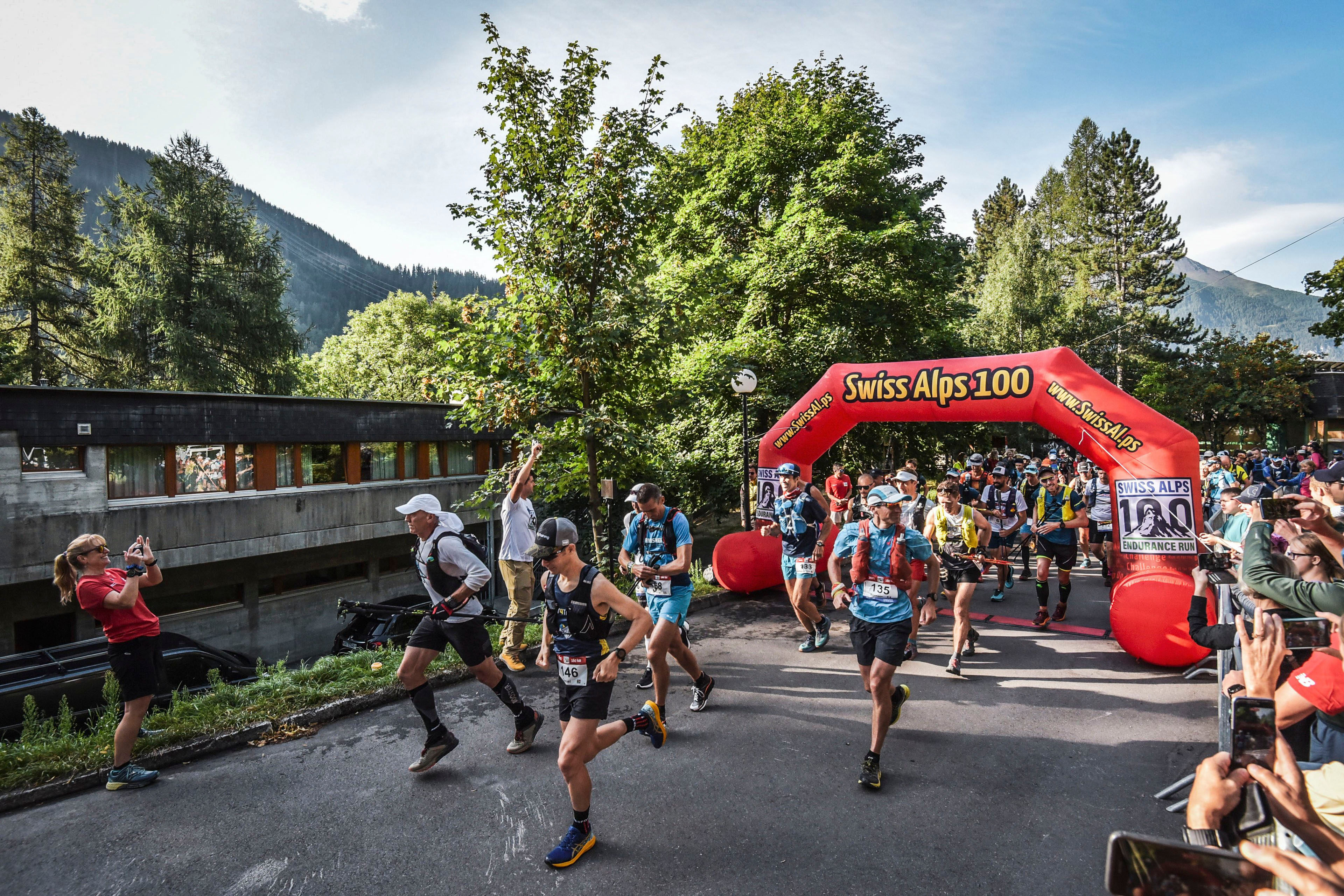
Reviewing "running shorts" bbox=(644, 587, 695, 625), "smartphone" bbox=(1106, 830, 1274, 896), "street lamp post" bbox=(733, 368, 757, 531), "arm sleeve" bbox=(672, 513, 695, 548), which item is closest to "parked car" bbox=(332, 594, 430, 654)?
"running shorts" bbox=(644, 587, 695, 625)

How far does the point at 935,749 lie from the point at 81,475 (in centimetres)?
1670

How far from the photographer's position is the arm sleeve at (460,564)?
475 centimetres

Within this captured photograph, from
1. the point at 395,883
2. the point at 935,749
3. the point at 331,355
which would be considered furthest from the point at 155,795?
the point at 331,355

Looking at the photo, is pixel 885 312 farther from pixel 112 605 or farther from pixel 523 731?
pixel 112 605

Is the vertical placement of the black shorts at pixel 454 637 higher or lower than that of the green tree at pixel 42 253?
lower

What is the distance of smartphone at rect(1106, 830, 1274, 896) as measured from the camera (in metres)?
1.89

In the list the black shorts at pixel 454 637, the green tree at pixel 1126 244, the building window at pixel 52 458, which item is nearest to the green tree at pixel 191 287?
the building window at pixel 52 458

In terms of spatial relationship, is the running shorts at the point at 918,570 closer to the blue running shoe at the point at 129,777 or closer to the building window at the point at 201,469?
the blue running shoe at the point at 129,777

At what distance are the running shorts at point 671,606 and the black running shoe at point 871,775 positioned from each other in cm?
176

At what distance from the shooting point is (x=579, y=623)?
150 inches

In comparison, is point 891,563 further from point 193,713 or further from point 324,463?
point 324,463

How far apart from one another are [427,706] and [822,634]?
4.46 metres

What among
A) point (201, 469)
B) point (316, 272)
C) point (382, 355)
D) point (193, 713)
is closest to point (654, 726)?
point (193, 713)

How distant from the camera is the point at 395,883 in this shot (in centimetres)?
346
